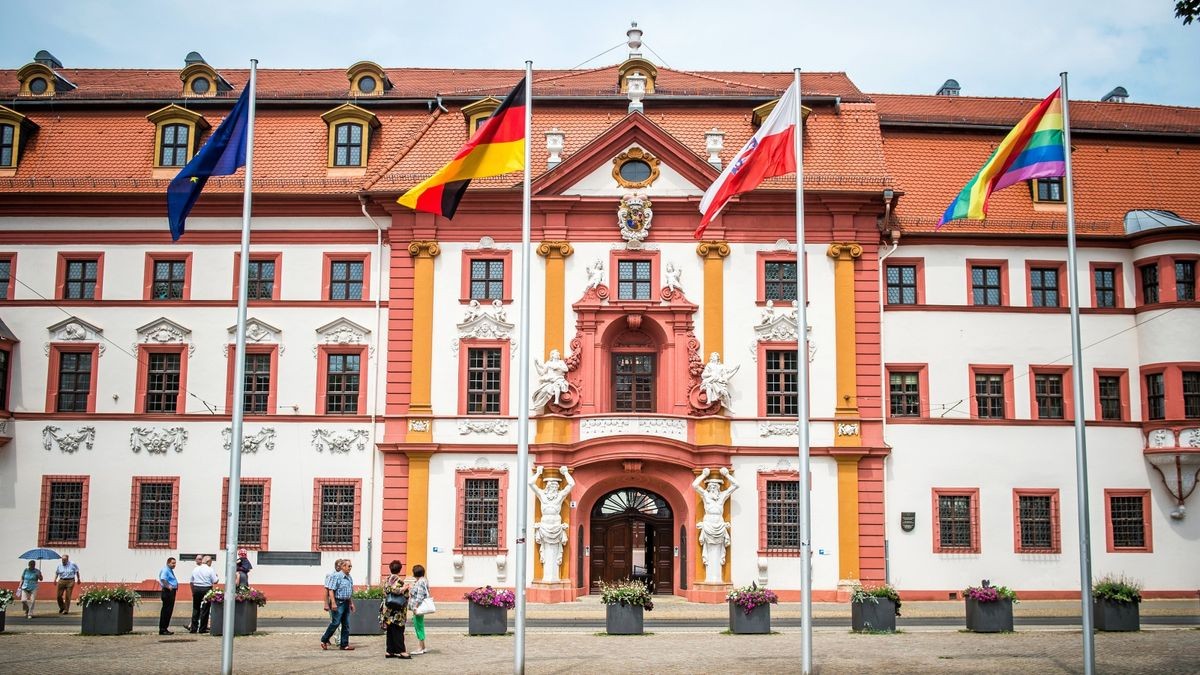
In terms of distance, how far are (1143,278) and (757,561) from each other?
637 inches

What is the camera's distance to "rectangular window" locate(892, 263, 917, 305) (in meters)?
42.6

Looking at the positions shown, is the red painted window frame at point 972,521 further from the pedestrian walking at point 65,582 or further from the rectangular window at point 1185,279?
the pedestrian walking at point 65,582

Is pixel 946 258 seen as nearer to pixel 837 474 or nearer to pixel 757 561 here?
pixel 837 474

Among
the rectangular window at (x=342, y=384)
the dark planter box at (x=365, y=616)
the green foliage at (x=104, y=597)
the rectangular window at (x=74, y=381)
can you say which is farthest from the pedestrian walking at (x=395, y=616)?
the rectangular window at (x=74, y=381)

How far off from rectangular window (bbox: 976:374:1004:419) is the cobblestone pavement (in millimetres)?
13229

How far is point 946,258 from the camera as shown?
139 ft

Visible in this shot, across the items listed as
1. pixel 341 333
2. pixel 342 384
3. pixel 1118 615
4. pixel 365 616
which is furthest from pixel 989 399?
pixel 365 616

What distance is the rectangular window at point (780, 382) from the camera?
4088 cm

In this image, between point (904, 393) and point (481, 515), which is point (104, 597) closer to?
point (481, 515)

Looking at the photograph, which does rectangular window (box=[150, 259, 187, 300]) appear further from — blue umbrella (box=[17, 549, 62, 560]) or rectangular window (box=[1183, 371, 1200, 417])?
rectangular window (box=[1183, 371, 1200, 417])

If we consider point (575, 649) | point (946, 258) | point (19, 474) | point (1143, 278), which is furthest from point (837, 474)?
point (19, 474)

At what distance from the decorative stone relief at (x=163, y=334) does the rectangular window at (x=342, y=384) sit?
15.2 feet

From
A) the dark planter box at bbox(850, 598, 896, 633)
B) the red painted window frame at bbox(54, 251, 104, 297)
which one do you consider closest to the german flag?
the dark planter box at bbox(850, 598, 896, 633)

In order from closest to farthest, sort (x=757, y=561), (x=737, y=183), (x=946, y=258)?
(x=737, y=183) → (x=757, y=561) → (x=946, y=258)
